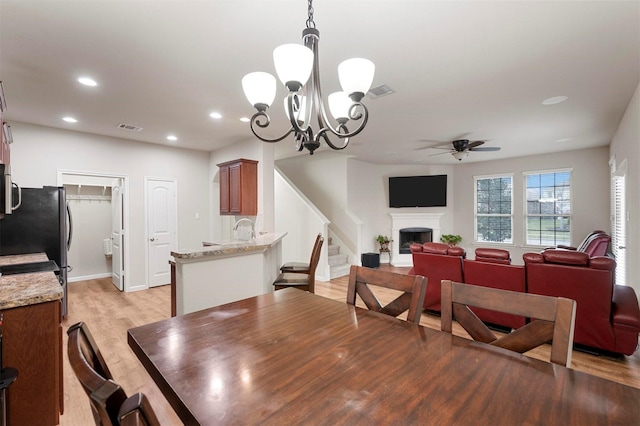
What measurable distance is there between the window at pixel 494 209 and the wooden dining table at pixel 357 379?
23.0 feet

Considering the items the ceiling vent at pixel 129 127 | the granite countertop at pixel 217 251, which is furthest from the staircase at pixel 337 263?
the ceiling vent at pixel 129 127

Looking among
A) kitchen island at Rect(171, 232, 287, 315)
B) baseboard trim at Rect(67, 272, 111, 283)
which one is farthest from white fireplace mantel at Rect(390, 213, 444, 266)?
baseboard trim at Rect(67, 272, 111, 283)

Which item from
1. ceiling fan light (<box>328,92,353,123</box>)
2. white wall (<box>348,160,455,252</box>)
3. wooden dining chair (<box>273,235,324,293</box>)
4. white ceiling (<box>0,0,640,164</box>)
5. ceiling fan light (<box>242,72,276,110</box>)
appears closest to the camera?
ceiling fan light (<box>242,72,276,110</box>)

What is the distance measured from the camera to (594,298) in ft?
8.64

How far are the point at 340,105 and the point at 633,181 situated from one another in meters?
3.47

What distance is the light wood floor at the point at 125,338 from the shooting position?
2.02 metres

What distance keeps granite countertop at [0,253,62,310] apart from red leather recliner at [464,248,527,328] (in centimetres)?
356

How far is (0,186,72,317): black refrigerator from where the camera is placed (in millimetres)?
3236

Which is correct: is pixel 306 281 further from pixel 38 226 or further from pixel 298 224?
pixel 38 226

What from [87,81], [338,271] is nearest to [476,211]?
[338,271]

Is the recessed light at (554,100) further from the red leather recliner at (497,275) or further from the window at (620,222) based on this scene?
the red leather recliner at (497,275)

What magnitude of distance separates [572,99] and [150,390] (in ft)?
14.9

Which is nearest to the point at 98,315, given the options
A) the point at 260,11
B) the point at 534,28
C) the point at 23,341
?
the point at 23,341

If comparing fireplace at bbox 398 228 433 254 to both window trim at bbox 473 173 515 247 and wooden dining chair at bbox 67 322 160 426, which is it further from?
wooden dining chair at bbox 67 322 160 426
